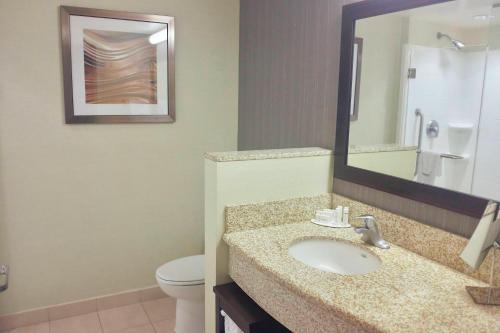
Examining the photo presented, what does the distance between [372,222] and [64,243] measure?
6.44 ft

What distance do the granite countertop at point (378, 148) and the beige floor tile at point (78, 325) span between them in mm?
1918

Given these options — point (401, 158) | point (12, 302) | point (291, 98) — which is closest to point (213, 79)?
point (291, 98)

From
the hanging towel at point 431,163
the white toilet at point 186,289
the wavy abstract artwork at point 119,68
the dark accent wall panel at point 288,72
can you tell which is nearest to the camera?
the hanging towel at point 431,163

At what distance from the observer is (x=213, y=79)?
289 cm

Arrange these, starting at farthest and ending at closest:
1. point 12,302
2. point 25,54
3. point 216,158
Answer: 1. point 12,302
2. point 25,54
3. point 216,158

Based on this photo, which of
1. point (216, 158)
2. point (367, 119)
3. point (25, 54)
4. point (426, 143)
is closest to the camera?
point (426, 143)

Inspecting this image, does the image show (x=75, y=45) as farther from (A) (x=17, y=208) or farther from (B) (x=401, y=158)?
(B) (x=401, y=158)

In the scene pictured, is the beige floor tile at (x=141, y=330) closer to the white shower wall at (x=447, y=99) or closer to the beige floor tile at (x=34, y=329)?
the beige floor tile at (x=34, y=329)

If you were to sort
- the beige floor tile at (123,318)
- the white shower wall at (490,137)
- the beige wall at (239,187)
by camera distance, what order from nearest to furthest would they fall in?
the white shower wall at (490,137), the beige wall at (239,187), the beige floor tile at (123,318)

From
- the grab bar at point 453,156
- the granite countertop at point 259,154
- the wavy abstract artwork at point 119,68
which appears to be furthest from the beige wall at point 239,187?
the wavy abstract artwork at point 119,68

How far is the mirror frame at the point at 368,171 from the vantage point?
1.48m

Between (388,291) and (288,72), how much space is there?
1.46 metres

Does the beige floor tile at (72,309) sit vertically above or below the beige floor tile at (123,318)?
above

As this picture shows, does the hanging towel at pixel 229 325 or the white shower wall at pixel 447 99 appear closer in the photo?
the white shower wall at pixel 447 99
